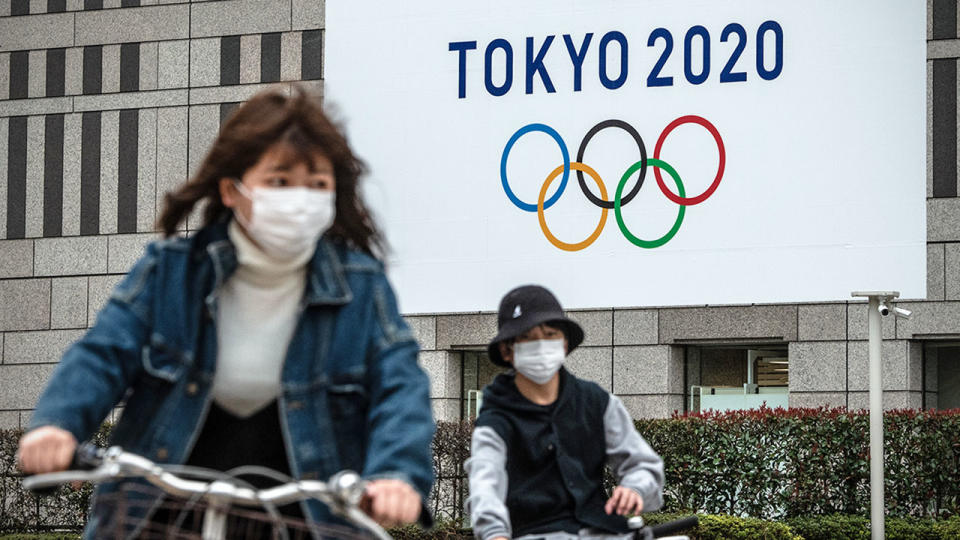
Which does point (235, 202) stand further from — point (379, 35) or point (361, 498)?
point (379, 35)

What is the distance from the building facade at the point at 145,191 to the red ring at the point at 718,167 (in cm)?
530

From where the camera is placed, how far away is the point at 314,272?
347 cm

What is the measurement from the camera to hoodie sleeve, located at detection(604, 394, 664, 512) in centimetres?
564

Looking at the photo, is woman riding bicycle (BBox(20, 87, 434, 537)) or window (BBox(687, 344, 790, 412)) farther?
window (BBox(687, 344, 790, 412))

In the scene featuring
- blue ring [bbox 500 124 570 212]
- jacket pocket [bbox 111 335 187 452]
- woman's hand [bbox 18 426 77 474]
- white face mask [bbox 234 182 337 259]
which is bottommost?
woman's hand [bbox 18 426 77 474]

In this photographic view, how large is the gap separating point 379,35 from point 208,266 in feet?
38.5

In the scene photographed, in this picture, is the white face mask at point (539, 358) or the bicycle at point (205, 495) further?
the white face mask at point (539, 358)

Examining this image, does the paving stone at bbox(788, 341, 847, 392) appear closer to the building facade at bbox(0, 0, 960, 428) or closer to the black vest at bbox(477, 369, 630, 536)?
the building facade at bbox(0, 0, 960, 428)

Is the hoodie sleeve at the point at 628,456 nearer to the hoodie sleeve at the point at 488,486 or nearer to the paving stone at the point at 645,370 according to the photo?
the hoodie sleeve at the point at 488,486

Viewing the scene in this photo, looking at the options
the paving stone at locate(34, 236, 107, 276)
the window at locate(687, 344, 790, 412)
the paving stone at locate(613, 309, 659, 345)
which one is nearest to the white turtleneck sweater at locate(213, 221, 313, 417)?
the paving stone at locate(613, 309, 659, 345)

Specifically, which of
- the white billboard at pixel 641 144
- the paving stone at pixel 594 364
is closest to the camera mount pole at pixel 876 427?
the white billboard at pixel 641 144

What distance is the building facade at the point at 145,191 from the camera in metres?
19.5

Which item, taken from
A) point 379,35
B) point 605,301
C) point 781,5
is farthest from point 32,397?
point 781,5

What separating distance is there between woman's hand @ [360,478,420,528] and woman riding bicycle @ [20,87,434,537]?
0.12 meters
